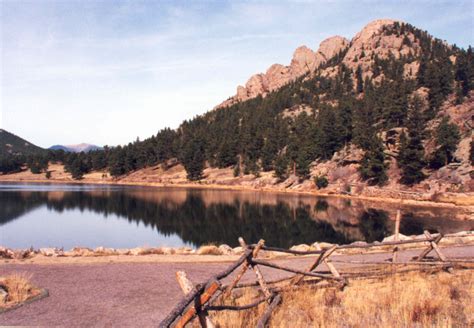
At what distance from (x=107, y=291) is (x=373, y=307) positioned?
345 inches

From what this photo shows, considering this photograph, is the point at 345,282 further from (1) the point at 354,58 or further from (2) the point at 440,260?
(1) the point at 354,58

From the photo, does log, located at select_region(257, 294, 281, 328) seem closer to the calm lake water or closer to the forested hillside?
the calm lake water

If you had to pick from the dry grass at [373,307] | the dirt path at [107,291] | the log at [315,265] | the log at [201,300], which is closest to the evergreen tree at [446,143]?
the dirt path at [107,291]

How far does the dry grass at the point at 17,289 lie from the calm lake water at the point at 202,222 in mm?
19409

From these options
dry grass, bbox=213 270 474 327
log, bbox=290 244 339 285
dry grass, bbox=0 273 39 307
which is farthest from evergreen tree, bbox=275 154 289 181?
dry grass, bbox=0 273 39 307

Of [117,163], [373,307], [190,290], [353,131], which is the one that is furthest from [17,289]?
[117,163]

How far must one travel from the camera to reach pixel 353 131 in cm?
9144

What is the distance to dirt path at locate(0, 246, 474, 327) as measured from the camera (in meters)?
10.6

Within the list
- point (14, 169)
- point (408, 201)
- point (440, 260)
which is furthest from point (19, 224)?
point (14, 169)

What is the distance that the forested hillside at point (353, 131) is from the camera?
7344 cm

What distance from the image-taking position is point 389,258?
64.1ft

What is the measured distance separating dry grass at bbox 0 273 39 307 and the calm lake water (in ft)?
63.7

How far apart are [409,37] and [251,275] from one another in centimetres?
21027

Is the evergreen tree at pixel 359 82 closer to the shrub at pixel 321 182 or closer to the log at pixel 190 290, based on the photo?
the shrub at pixel 321 182
